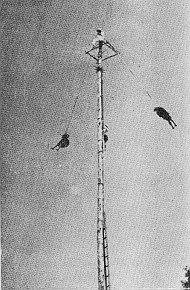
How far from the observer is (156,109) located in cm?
1085

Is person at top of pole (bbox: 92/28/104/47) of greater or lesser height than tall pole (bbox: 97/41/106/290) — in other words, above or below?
above

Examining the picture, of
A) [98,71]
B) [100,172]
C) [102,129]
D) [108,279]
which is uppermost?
[98,71]

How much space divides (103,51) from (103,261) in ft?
19.9

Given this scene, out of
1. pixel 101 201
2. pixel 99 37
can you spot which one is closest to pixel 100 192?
pixel 101 201

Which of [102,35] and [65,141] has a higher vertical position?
[102,35]

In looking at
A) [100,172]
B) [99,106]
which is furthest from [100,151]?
[99,106]

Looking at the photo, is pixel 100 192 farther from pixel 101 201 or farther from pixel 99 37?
pixel 99 37

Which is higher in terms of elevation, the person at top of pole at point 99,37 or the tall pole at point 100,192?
the person at top of pole at point 99,37

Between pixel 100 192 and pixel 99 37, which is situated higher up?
pixel 99 37

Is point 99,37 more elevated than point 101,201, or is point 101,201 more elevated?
point 99,37

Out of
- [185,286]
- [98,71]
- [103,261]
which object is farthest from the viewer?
[185,286]

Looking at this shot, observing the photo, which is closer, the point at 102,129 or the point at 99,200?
the point at 99,200

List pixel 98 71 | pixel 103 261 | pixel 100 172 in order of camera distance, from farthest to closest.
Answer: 1. pixel 98 71
2. pixel 100 172
3. pixel 103 261

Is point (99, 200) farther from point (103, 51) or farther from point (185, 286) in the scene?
point (185, 286)
